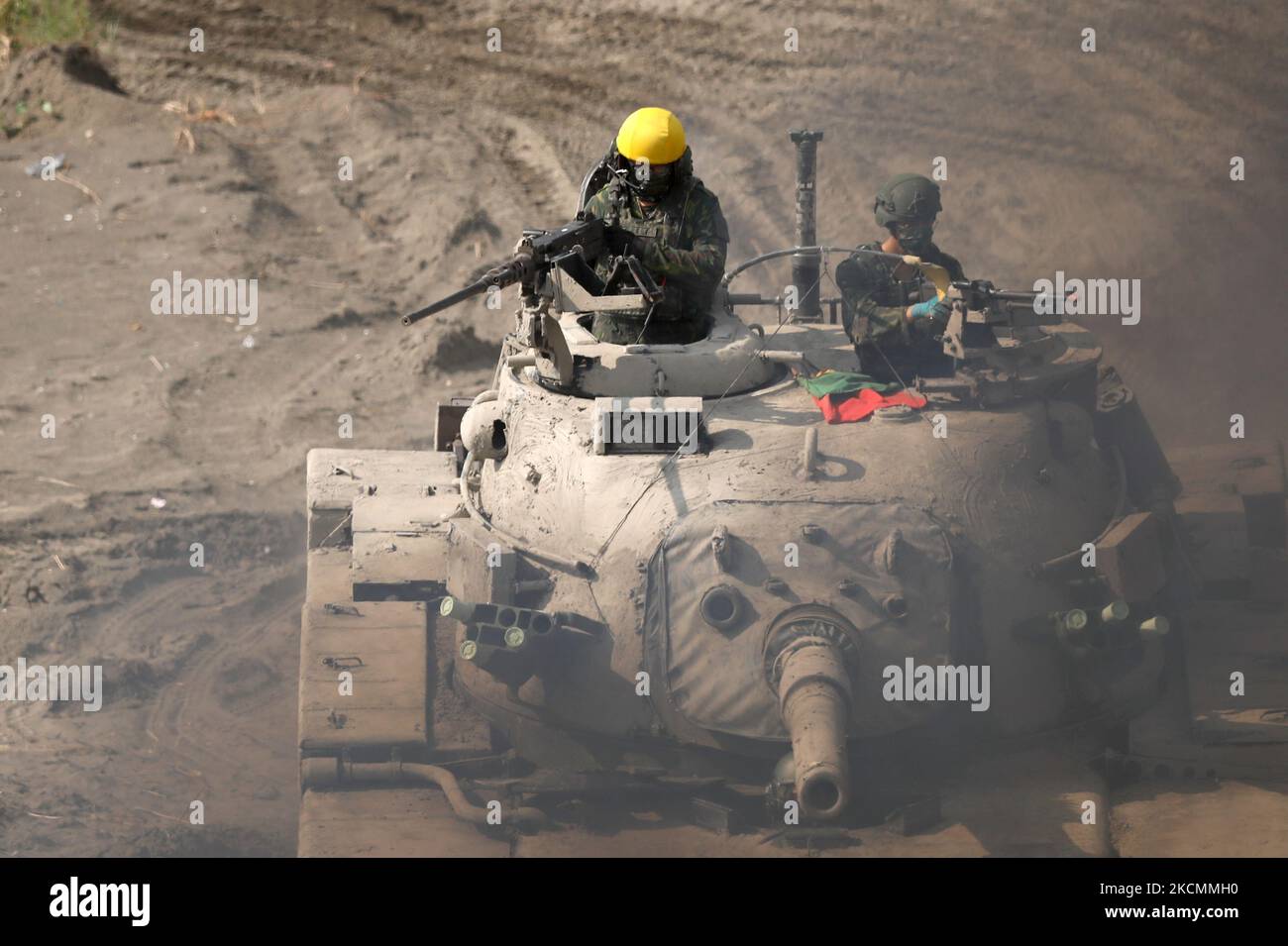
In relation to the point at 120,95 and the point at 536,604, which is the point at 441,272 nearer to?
the point at 120,95

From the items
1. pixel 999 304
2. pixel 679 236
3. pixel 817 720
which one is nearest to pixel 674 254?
pixel 679 236

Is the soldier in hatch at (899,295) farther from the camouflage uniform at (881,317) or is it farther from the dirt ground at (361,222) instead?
the dirt ground at (361,222)

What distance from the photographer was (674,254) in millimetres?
11812

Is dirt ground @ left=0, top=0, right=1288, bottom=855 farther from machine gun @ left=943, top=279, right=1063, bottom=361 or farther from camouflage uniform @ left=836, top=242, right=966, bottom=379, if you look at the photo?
machine gun @ left=943, top=279, right=1063, bottom=361

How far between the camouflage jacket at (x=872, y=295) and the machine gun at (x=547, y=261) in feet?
5.36

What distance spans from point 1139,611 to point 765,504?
2201 millimetres

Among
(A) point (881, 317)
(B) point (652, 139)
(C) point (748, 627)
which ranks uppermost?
(B) point (652, 139)

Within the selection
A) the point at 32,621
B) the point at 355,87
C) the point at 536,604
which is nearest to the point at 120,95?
the point at 355,87

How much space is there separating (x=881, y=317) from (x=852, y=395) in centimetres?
85

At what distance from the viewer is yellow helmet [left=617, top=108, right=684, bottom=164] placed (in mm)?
11859

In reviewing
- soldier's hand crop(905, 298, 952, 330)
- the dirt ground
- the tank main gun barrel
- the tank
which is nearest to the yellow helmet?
the tank

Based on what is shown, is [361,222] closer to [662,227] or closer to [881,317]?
[662,227]

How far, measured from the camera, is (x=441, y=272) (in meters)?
21.8

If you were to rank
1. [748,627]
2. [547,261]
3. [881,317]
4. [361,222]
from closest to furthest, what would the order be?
[748,627] → [547,261] → [881,317] → [361,222]
